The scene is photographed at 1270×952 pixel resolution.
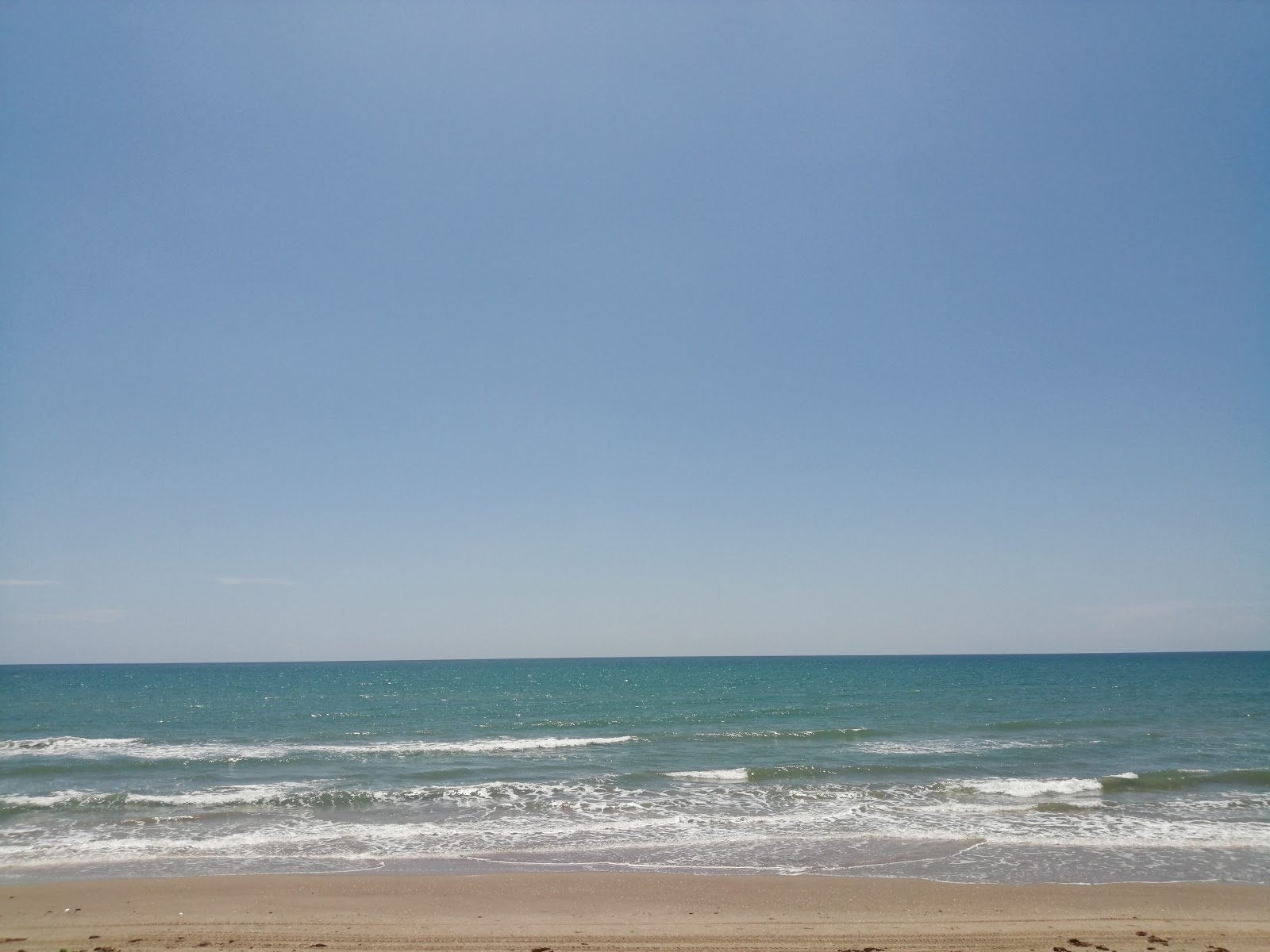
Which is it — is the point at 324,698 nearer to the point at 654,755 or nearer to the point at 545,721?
the point at 545,721

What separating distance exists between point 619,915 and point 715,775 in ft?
38.1

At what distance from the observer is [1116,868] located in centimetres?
1319

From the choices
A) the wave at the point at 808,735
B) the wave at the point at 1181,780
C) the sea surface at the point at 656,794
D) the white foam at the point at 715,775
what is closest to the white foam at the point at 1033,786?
the sea surface at the point at 656,794

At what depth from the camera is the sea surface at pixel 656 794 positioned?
13859 millimetres

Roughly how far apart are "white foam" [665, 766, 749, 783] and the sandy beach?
29.9ft

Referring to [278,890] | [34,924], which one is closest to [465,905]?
[278,890]

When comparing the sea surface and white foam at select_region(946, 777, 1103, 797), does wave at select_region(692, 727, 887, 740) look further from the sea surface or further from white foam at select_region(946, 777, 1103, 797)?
white foam at select_region(946, 777, 1103, 797)

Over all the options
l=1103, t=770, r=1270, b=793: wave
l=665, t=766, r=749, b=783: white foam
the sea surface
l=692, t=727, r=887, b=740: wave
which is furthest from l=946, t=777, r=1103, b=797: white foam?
l=692, t=727, r=887, b=740: wave

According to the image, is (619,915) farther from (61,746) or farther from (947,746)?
(61,746)

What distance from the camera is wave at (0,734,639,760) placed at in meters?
26.6

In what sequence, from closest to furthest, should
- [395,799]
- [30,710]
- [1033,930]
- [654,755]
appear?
[1033,930] < [395,799] < [654,755] < [30,710]

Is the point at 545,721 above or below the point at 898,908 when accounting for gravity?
below

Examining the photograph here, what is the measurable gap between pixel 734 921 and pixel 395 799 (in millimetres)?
11306

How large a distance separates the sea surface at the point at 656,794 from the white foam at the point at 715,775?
12 cm
